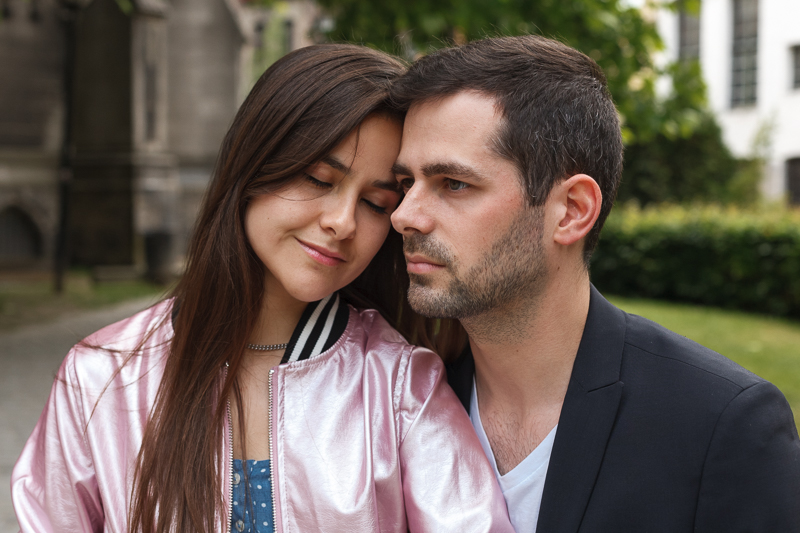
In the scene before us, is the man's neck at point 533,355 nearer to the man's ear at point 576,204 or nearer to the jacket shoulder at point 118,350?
the man's ear at point 576,204

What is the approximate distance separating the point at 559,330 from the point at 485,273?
Result: 327 mm

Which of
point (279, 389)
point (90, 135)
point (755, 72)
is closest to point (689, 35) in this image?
point (755, 72)

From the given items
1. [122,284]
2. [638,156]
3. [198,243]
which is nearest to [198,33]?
[122,284]

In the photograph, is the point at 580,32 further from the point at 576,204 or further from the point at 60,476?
the point at 60,476

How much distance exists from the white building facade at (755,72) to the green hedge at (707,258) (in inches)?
477

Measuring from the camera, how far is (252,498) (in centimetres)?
222

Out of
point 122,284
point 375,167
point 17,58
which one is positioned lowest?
point 122,284

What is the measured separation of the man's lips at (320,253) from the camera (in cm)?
225

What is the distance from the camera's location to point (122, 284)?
14852 millimetres

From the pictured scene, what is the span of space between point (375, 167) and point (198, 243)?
0.65 m

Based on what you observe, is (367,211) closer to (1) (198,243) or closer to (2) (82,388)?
(1) (198,243)

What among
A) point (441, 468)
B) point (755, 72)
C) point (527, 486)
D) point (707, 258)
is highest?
point (755, 72)

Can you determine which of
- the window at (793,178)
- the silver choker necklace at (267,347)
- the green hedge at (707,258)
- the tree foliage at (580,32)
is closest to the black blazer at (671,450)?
the silver choker necklace at (267,347)

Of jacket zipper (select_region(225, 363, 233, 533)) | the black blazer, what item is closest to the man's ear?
the black blazer
